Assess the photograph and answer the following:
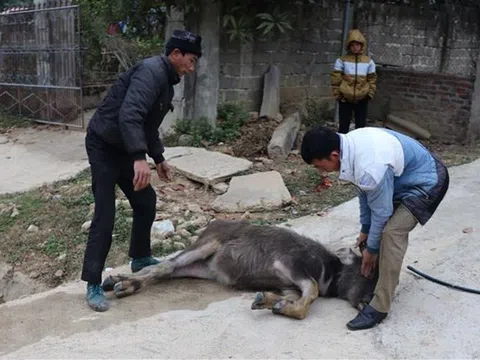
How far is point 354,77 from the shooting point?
793 centimetres

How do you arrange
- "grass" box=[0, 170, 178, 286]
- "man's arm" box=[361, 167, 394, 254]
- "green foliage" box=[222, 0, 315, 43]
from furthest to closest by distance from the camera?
1. "green foliage" box=[222, 0, 315, 43]
2. "grass" box=[0, 170, 178, 286]
3. "man's arm" box=[361, 167, 394, 254]

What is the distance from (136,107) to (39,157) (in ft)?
18.7

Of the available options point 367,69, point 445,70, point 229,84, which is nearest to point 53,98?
point 229,84

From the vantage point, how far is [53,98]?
34.6 feet

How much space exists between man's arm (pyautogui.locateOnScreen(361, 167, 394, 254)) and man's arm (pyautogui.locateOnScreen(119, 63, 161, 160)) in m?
1.35

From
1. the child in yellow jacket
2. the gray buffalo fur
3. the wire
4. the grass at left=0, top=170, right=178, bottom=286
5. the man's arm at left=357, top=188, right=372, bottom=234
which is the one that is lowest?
the grass at left=0, top=170, right=178, bottom=286

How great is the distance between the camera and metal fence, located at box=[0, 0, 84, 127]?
32.7 feet

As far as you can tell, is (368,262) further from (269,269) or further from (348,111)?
(348,111)

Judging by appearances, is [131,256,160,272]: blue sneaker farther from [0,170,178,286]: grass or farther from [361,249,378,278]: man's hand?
[361,249,378,278]: man's hand

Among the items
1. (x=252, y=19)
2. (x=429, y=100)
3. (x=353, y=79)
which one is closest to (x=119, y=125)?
(x=353, y=79)

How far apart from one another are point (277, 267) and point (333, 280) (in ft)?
1.29

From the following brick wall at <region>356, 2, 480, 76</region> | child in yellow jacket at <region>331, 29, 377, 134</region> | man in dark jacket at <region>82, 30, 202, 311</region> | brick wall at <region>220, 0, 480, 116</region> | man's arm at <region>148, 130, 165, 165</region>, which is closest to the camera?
man in dark jacket at <region>82, 30, 202, 311</region>

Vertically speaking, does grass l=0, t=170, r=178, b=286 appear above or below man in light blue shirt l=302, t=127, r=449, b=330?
below

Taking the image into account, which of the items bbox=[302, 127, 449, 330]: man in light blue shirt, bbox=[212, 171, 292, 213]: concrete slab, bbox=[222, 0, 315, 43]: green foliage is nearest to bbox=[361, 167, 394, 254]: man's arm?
bbox=[302, 127, 449, 330]: man in light blue shirt
